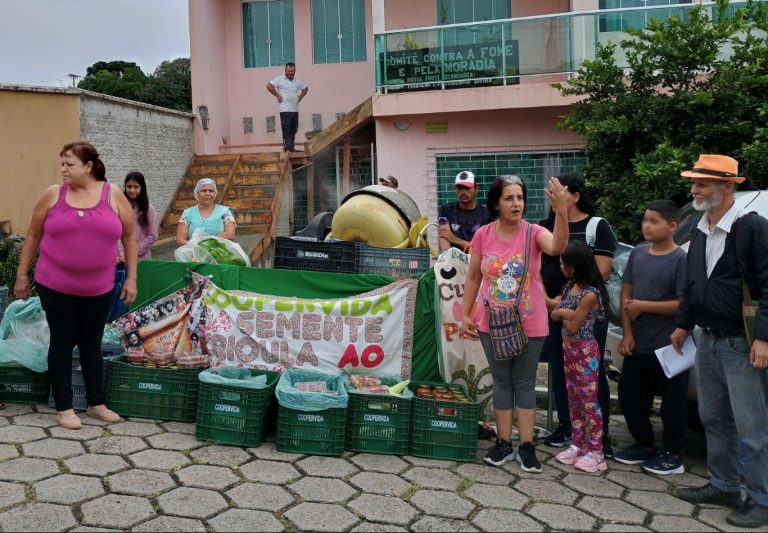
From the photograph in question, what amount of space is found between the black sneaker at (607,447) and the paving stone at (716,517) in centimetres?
86

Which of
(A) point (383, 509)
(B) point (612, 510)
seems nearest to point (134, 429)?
(A) point (383, 509)

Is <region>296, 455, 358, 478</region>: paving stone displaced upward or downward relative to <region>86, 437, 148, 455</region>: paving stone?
downward

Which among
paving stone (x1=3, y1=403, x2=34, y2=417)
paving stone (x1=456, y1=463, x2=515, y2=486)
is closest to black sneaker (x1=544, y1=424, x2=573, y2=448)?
paving stone (x1=456, y1=463, x2=515, y2=486)

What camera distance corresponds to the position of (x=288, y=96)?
14109 millimetres

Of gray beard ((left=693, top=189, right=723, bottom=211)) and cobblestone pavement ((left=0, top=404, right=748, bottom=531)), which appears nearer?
cobblestone pavement ((left=0, top=404, right=748, bottom=531))

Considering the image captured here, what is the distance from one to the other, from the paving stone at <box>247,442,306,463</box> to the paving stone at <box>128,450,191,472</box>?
17.7 inches

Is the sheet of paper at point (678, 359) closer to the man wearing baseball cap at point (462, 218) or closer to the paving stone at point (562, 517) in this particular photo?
the paving stone at point (562, 517)

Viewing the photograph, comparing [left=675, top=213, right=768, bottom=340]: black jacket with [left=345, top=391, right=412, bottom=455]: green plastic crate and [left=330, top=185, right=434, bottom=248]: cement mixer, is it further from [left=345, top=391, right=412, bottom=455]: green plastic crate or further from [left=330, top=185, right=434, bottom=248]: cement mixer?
[left=330, top=185, right=434, bottom=248]: cement mixer

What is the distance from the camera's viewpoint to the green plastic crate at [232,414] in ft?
15.5

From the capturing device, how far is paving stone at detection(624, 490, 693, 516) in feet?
12.9

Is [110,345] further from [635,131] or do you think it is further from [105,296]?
[635,131]

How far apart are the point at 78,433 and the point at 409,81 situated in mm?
8979

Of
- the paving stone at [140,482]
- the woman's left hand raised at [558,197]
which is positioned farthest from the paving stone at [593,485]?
the paving stone at [140,482]

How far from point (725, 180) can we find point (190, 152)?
41.2ft
